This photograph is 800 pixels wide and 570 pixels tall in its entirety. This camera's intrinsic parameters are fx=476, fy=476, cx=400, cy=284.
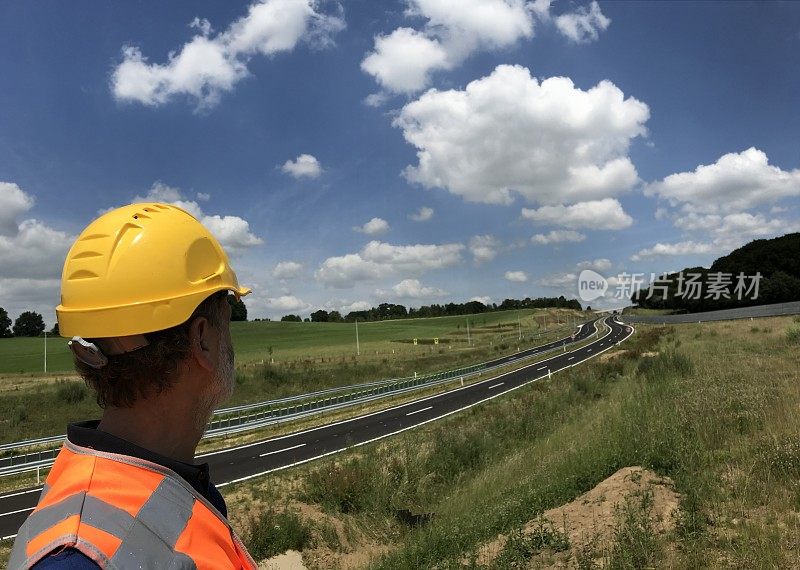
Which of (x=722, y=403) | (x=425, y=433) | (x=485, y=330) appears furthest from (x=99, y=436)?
(x=485, y=330)

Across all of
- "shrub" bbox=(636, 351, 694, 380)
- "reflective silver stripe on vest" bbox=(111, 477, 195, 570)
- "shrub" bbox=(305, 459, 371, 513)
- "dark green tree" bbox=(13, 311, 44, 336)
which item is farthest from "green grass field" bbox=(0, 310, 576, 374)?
"reflective silver stripe on vest" bbox=(111, 477, 195, 570)

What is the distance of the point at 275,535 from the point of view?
31.8 ft

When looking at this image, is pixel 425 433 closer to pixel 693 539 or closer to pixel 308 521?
pixel 308 521

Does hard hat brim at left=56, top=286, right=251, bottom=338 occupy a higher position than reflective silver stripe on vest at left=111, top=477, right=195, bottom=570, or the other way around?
hard hat brim at left=56, top=286, right=251, bottom=338

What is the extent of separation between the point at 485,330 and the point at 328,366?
65642mm

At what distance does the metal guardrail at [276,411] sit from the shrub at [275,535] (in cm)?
1047

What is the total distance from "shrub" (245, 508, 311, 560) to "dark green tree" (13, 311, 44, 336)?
348ft

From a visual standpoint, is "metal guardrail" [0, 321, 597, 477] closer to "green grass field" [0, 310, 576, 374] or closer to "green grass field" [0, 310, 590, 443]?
"green grass field" [0, 310, 590, 443]

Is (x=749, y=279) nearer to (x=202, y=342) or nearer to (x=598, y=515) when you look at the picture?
(x=598, y=515)

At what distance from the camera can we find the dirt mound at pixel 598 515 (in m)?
5.82

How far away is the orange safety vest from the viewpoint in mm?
1146

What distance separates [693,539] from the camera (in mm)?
5168

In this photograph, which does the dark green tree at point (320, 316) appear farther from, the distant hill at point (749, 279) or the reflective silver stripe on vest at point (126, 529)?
the reflective silver stripe on vest at point (126, 529)

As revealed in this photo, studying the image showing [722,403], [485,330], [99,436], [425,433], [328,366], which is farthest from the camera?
[485,330]
